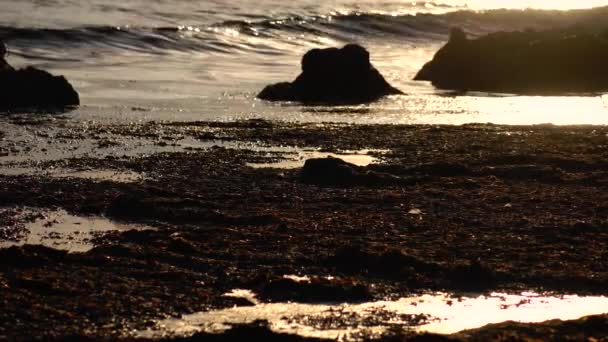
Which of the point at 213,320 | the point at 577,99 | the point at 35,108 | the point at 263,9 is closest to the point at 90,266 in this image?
the point at 213,320

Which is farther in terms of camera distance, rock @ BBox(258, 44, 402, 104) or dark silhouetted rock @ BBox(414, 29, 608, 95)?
dark silhouetted rock @ BBox(414, 29, 608, 95)

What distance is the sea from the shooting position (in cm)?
1503

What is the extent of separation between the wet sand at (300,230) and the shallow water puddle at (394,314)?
0.39 ft

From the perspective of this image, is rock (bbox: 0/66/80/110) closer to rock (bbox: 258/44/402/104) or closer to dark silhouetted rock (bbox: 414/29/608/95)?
rock (bbox: 258/44/402/104)

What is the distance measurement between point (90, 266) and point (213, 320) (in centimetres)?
117

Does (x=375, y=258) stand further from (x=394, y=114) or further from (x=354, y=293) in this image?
(x=394, y=114)

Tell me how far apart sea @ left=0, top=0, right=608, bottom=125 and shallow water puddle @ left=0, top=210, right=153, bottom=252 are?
5846 millimetres

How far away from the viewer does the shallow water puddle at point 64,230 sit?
22.7ft

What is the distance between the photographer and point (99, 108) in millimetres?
14727

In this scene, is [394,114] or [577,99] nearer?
[394,114]

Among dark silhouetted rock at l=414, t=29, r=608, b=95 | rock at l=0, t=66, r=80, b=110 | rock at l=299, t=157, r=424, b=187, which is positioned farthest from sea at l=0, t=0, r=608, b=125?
rock at l=299, t=157, r=424, b=187

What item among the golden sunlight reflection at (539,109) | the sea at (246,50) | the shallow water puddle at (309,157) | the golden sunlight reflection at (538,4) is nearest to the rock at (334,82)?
the sea at (246,50)

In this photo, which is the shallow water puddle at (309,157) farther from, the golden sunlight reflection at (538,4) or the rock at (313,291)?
the golden sunlight reflection at (538,4)

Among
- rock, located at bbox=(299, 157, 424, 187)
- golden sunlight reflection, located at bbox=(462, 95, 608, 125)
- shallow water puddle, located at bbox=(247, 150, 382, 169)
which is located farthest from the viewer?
golden sunlight reflection, located at bbox=(462, 95, 608, 125)
